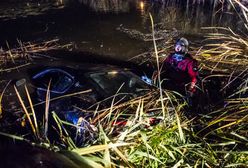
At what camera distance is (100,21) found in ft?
59.5

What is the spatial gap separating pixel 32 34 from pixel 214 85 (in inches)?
407

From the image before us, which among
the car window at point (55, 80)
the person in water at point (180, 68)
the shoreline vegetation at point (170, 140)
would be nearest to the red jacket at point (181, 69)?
the person in water at point (180, 68)

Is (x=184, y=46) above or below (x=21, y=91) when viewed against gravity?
above

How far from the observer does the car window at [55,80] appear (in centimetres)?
687

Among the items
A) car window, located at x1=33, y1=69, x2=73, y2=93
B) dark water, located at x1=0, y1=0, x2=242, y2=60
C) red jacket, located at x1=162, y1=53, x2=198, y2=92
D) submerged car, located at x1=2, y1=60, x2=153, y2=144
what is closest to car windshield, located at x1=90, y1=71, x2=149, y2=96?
submerged car, located at x1=2, y1=60, x2=153, y2=144

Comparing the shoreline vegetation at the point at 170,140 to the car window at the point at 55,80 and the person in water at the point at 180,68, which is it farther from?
the person in water at the point at 180,68

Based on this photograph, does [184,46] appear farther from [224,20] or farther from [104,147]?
[224,20]

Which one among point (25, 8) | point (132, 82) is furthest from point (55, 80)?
point (25, 8)

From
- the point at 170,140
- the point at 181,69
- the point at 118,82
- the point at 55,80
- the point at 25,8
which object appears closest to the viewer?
the point at 170,140

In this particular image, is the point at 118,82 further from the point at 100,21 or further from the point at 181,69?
the point at 100,21

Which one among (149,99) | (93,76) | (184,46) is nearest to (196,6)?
(184,46)

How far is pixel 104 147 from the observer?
9.23ft

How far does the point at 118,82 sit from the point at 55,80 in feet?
4.62

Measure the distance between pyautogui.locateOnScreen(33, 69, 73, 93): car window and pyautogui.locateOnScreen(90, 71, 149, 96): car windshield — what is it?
0.50 metres
